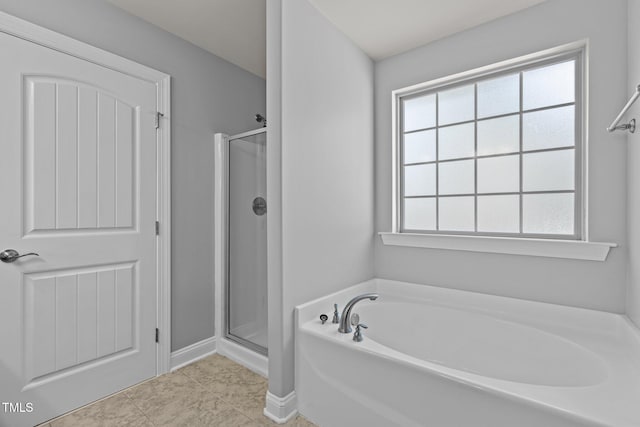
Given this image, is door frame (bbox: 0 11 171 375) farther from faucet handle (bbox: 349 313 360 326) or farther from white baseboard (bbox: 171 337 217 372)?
faucet handle (bbox: 349 313 360 326)

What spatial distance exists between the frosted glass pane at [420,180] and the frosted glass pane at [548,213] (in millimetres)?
625

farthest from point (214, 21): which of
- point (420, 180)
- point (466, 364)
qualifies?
point (466, 364)

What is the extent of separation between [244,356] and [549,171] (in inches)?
95.7

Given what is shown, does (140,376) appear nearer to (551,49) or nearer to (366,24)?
(366,24)

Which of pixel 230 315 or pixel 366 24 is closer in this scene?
pixel 366 24

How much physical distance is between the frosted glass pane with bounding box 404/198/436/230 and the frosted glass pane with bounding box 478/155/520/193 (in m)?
0.37

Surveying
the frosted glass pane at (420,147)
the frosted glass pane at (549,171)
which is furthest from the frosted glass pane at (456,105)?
the frosted glass pane at (549,171)

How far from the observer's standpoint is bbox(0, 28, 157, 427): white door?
1545 mm

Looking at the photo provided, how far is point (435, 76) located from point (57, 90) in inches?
94.0

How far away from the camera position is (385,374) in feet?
4.46

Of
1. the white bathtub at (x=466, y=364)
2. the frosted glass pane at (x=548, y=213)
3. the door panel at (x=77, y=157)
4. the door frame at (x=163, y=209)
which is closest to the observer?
the white bathtub at (x=466, y=364)

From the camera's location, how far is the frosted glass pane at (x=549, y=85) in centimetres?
182

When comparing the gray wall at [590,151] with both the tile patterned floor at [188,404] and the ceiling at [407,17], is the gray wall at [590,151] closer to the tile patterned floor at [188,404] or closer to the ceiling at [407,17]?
the ceiling at [407,17]

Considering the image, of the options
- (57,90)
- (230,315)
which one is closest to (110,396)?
(230,315)
